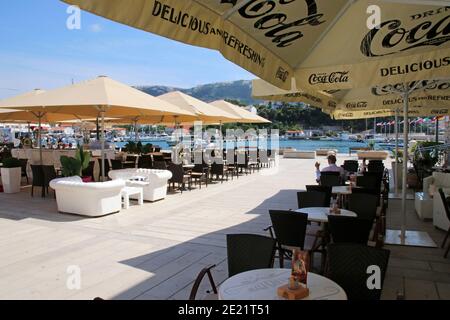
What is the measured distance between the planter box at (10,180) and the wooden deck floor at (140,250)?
4.24 ft

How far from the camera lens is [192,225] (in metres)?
6.74

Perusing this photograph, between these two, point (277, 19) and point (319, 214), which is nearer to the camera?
point (277, 19)

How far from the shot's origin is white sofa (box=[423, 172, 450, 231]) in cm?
631

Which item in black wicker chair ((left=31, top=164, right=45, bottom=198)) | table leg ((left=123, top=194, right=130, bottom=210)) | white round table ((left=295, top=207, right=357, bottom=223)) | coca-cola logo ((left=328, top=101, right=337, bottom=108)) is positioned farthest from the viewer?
black wicker chair ((left=31, top=164, right=45, bottom=198))

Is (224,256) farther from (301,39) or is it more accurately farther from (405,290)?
(301,39)

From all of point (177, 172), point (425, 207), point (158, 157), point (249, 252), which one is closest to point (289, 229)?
point (249, 252)

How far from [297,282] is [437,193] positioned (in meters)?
5.33

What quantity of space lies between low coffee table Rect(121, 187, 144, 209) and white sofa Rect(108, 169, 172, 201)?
0.23 meters

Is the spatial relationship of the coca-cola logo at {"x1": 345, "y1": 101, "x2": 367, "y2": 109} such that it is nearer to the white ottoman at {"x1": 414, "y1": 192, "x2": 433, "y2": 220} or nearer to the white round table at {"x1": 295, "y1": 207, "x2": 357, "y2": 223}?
the white ottoman at {"x1": 414, "y1": 192, "x2": 433, "y2": 220}

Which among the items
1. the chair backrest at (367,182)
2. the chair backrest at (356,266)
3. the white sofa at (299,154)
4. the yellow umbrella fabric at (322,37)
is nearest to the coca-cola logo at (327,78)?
the yellow umbrella fabric at (322,37)

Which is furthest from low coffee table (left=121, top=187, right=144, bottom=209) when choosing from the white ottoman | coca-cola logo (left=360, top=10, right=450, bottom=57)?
the white ottoman

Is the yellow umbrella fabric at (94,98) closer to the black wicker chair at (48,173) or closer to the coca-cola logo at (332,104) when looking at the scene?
the black wicker chair at (48,173)

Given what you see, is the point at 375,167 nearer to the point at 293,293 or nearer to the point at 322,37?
the point at 322,37

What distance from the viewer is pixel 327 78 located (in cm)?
442
